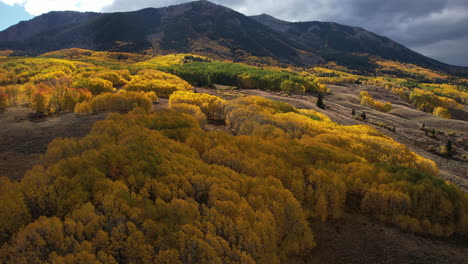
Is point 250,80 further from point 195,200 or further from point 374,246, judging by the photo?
point 195,200

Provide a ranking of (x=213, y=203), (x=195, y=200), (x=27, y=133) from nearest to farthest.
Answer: (x=213, y=203) < (x=195, y=200) < (x=27, y=133)

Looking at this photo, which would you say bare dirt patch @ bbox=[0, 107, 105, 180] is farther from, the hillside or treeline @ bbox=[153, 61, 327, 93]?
treeline @ bbox=[153, 61, 327, 93]

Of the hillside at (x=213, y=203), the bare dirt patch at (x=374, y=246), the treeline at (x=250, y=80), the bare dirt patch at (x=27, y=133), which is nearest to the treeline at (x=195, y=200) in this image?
the hillside at (x=213, y=203)

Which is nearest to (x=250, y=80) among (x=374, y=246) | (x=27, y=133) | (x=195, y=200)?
(x=27, y=133)

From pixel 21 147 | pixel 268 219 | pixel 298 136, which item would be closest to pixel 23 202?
pixel 268 219

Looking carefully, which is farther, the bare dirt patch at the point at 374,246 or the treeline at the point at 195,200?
the bare dirt patch at the point at 374,246

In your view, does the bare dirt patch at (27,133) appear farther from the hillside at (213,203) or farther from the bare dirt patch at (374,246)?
the bare dirt patch at (374,246)

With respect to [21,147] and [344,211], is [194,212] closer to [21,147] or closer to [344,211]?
[344,211]

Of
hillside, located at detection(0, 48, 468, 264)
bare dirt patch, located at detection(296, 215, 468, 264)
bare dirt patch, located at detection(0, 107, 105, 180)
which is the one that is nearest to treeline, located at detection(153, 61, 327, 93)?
bare dirt patch, located at detection(0, 107, 105, 180)
